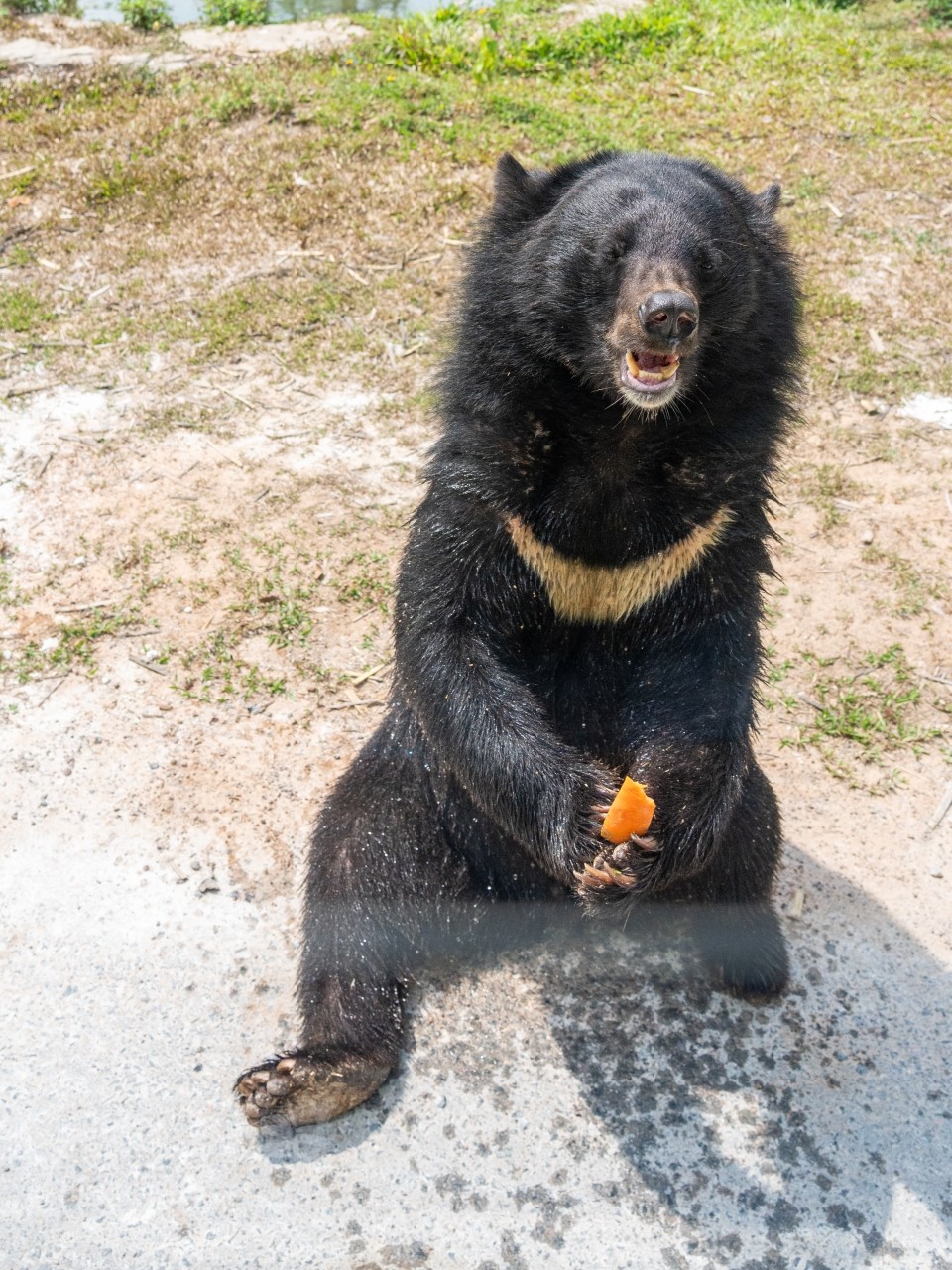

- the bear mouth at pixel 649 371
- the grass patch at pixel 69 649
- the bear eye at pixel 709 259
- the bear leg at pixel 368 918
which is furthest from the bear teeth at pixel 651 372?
the grass patch at pixel 69 649

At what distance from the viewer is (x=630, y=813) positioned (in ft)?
8.58

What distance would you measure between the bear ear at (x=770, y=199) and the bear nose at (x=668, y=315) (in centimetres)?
73

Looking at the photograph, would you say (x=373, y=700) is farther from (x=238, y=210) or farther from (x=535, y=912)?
(x=238, y=210)

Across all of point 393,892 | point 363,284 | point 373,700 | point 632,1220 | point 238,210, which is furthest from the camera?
point 238,210

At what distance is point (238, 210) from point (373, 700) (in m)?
3.76

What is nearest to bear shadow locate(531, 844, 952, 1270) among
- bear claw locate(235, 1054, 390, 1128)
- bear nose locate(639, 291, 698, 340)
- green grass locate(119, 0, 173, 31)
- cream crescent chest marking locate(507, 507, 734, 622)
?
bear claw locate(235, 1054, 390, 1128)

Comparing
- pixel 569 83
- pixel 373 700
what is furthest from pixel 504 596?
pixel 569 83

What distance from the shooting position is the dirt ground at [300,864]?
9.03ft

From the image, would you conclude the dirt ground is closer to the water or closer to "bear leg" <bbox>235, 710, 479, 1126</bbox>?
"bear leg" <bbox>235, 710, 479, 1126</bbox>

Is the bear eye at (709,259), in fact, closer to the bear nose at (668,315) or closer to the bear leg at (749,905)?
the bear nose at (668,315)

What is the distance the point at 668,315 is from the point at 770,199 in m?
0.87

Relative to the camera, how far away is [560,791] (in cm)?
275

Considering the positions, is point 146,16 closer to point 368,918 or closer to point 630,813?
point 368,918

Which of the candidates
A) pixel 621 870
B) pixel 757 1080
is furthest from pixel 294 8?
pixel 757 1080
